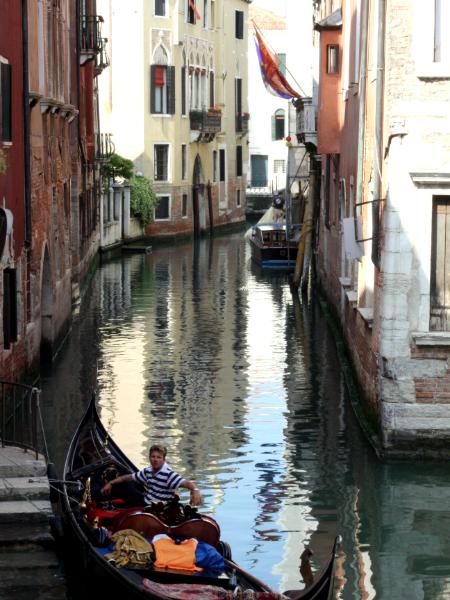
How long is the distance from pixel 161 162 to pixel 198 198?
4.03 meters

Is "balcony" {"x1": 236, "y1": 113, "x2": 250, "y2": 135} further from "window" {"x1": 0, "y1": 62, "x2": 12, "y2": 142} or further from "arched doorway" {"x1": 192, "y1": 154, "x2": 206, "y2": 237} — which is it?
"window" {"x1": 0, "y1": 62, "x2": 12, "y2": 142}

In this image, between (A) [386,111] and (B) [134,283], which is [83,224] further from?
(A) [386,111]

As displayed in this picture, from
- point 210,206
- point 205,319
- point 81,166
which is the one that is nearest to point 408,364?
point 205,319

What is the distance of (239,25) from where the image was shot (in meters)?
55.5

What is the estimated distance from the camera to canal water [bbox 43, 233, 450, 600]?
11.0 metres

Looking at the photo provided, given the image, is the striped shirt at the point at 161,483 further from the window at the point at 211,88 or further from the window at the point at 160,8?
the window at the point at 211,88

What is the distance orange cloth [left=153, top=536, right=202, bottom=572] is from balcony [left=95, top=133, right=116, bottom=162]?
27.4m

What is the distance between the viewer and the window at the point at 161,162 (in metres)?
45.0

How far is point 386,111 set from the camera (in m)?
13.7

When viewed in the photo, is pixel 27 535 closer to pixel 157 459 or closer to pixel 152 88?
pixel 157 459

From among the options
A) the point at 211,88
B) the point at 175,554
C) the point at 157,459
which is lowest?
the point at 175,554

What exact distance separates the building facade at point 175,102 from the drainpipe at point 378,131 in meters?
29.8

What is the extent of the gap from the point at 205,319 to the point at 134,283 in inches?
256

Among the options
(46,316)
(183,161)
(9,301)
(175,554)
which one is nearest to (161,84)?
(183,161)
